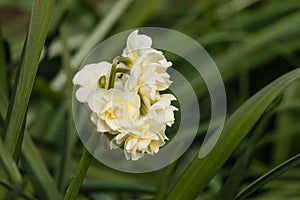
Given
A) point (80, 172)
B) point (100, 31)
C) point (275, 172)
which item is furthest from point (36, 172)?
point (100, 31)

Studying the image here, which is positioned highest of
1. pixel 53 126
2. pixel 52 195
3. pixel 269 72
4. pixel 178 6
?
pixel 178 6

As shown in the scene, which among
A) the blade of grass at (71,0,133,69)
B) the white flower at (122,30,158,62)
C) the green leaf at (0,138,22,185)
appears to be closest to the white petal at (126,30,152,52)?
the white flower at (122,30,158,62)

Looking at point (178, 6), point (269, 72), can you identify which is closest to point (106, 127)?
point (269, 72)

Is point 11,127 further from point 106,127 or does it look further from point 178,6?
point 178,6

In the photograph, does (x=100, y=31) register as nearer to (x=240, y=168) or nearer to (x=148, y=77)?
(x=240, y=168)

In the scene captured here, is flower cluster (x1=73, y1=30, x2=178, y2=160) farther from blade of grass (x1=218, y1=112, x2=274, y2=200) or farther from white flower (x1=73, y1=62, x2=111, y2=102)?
blade of grass (x1=218, y1=112, x2=274, y2=200)

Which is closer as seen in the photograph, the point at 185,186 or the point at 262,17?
the point at 185,186

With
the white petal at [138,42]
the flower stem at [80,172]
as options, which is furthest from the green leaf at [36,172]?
the white petal at [138,42]

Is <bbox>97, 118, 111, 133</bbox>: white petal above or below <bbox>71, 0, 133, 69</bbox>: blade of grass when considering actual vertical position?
below
